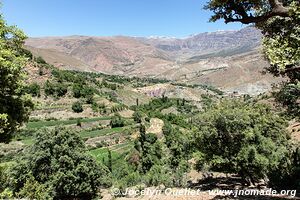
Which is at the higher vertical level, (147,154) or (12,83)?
(12,83)

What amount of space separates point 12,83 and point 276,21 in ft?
37.7

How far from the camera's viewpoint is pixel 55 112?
4771 inches

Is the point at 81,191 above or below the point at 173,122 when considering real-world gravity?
above

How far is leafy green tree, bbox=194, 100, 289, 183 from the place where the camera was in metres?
24.2

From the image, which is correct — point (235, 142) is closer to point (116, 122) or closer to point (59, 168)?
point (59, 168)

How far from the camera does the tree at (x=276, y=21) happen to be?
11.8m

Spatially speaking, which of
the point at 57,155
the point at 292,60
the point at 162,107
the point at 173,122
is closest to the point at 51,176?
the point at 57,155

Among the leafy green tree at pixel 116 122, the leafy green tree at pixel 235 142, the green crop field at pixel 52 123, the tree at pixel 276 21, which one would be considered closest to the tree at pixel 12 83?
the tree at pixel 276 21

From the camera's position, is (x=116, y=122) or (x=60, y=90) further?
(x=60, y=90)

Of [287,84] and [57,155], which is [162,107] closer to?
[57,155]

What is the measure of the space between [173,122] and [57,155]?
332 feet

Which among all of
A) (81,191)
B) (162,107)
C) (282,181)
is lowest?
(162,107)

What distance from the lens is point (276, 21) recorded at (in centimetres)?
1495

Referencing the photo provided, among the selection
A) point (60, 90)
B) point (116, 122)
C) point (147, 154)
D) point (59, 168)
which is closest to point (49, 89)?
point (60, 90)
